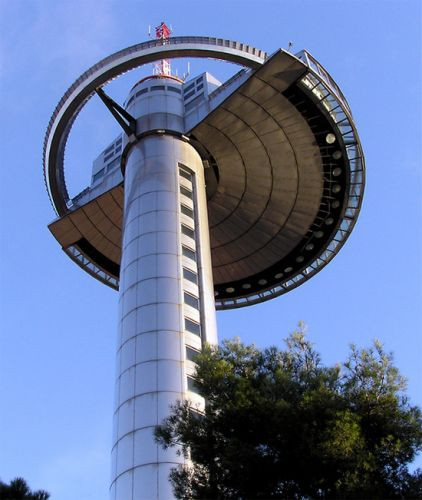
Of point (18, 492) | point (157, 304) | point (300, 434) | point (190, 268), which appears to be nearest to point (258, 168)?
point (190, 268)

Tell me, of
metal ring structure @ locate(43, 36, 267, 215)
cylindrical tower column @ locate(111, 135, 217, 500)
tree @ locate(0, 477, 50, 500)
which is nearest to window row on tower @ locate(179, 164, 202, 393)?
cylindrical tower column @ locate(111, 135, 217, 500)

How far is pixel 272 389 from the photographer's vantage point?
19969 mm

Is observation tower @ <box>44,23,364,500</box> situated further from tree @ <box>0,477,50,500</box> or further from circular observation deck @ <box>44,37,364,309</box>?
tree @ <box>0,477,50,500</box>

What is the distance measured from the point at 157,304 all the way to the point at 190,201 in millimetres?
7839

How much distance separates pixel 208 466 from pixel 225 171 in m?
24.5

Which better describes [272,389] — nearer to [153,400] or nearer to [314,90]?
[153,400]

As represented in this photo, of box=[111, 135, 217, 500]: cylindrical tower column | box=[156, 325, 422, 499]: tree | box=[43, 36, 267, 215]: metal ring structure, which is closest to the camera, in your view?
box=[156, 325, 422, 499]: tree

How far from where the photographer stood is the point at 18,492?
1385 cm

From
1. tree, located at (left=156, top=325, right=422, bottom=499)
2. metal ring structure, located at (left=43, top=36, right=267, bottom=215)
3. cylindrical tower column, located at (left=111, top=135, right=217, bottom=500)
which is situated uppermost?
metal ring structure, located at (left=43, top=36, right=267, bottom=215)

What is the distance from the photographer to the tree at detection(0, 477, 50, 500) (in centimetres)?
1379

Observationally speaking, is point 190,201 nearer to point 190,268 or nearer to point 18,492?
point 190,268

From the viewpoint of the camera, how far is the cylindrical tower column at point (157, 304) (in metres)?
26.5

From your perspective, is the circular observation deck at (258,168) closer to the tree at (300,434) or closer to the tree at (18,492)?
the tree at (300,434)

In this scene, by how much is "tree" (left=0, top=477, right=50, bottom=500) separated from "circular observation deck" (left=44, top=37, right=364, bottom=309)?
26.7 metres
